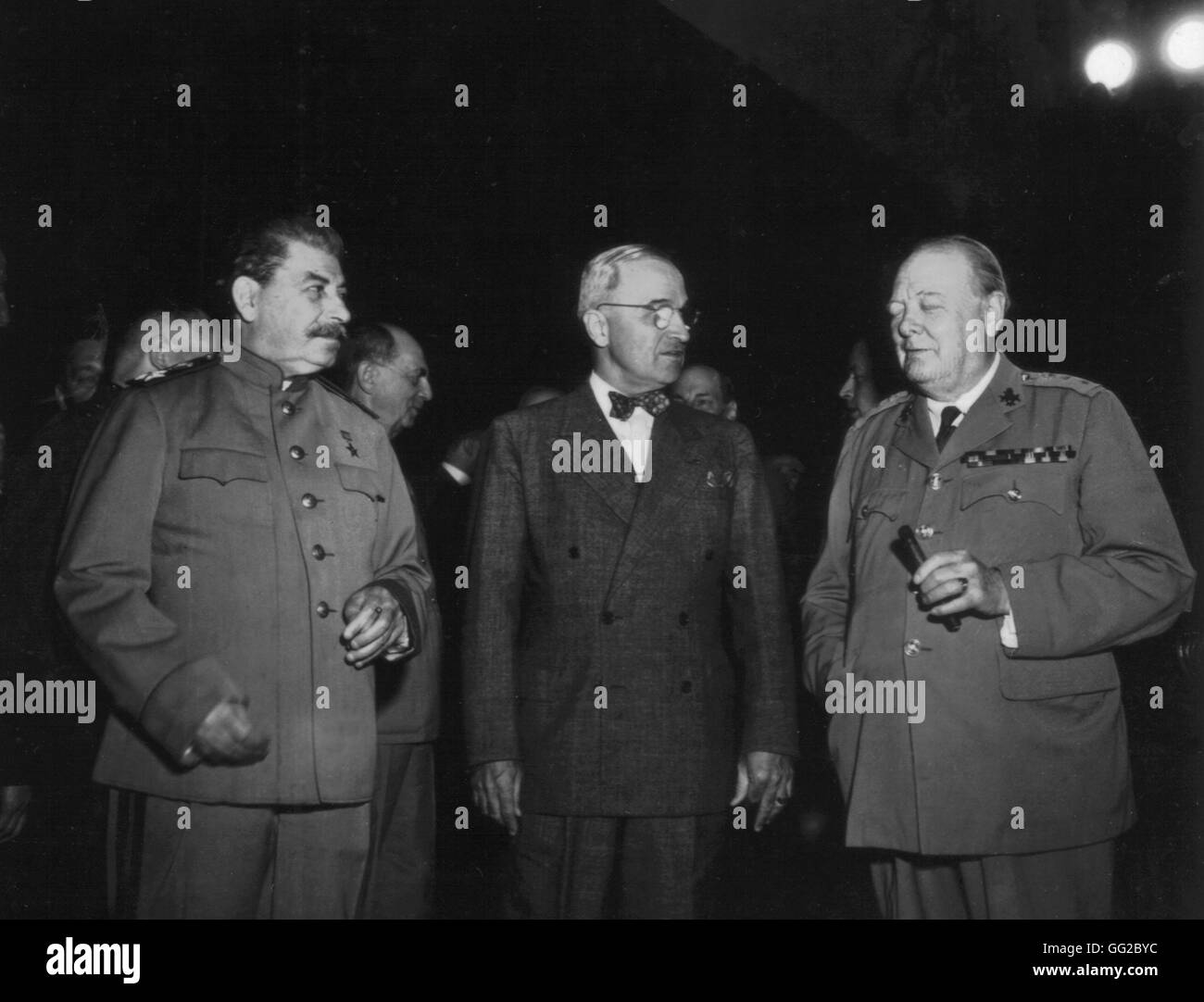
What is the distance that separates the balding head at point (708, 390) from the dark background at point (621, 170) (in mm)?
51

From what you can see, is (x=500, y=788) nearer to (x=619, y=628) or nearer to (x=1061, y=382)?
(x=619, y=628)

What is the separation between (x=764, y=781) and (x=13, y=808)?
1.87m

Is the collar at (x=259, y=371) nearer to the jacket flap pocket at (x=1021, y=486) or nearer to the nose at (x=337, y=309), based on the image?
the nose at (x=337, y=309)

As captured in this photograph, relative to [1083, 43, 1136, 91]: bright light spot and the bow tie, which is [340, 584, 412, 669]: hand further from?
[1083, 43, 1136, 91]: bright light spot

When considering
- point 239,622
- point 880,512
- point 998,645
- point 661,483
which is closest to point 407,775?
point 239,622

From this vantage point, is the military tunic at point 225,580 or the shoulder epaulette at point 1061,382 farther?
the shoulder epaulette at point 1061,382

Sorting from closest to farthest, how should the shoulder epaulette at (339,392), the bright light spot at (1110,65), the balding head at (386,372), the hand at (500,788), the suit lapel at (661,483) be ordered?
the hand at (500,788) < the suit lapel at (661,483) < the shoulder epaulette at (339,392) < the balding head at (386,372) < the bright light spot at (1110,65)

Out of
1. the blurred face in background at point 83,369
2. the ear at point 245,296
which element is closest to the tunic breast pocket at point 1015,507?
the ear at point 245,296

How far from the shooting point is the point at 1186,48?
384 centimetres

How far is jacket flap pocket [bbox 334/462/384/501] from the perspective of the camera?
131 inches

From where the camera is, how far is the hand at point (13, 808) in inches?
136

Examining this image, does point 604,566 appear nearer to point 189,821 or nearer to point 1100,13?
point 189,821

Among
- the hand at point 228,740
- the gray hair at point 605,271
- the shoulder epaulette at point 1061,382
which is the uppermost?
the gray hair at point 605,271
